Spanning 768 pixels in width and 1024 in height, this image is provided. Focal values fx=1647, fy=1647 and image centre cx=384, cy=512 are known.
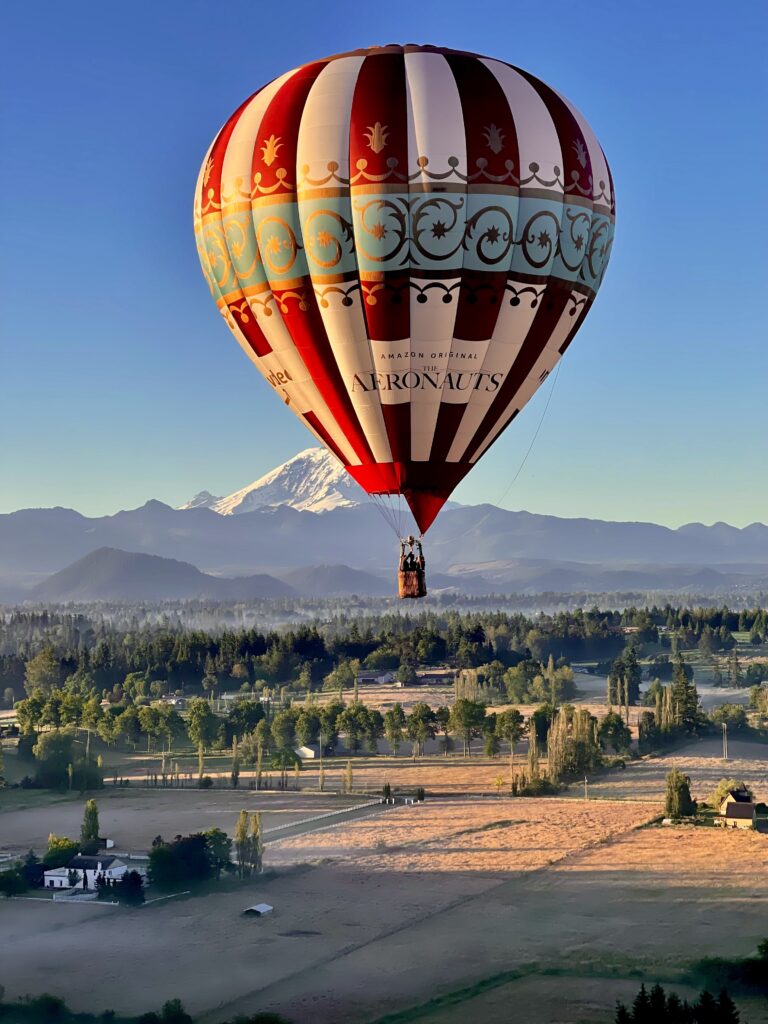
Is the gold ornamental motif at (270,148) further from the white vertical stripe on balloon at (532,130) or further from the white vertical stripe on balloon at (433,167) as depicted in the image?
the white vertical stripe on balloon at (532,130)

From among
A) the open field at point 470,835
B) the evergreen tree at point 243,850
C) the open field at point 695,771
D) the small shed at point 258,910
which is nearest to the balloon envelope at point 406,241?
the small shed at point 258,910

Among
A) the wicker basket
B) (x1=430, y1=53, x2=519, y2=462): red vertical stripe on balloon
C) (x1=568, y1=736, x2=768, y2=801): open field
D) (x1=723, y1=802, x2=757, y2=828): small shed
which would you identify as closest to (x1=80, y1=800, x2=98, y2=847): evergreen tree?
(x1=568, y1=736, x2=768, y2=801): open field

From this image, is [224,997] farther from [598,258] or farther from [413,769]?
[413,769]

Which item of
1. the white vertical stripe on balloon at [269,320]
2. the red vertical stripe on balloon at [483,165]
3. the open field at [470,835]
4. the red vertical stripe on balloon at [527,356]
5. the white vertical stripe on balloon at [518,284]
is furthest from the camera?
the open field at [470,835]

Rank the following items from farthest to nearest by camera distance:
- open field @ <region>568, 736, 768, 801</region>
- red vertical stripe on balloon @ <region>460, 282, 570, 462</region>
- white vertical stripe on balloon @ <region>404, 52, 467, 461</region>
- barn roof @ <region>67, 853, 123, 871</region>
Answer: open field @ <region>568, 736, 768, 801</region>
barn roof @ <region>67, 853, 123, 871</region>
red vertical stripe on balloon @ <region>460, 282, 570, 462</region>
white vertical stripe on balloon @ <region>404, 52, 467, 461</region>

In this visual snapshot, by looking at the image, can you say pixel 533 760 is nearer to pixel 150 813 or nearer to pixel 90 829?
pixel 150 813

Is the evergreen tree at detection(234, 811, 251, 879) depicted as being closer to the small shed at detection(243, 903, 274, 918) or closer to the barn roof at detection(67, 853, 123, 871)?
the barn roof at detection(67, 853, 123, 871)
